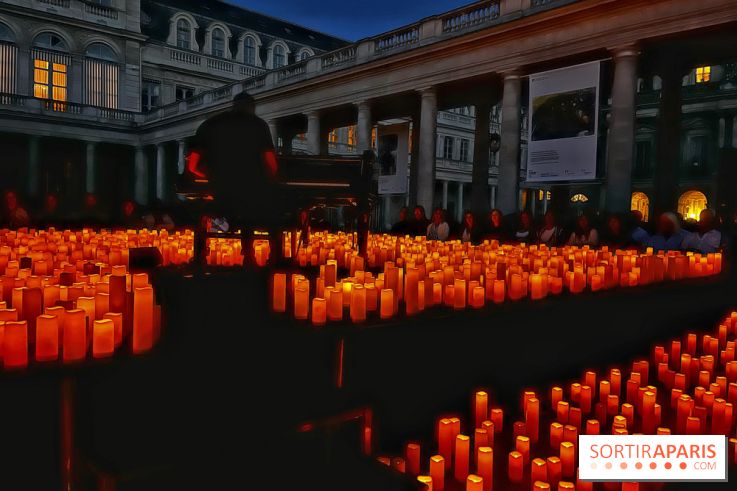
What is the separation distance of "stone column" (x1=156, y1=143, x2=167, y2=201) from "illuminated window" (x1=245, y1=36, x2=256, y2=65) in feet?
36.9

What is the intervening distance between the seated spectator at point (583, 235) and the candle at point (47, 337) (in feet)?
29.3

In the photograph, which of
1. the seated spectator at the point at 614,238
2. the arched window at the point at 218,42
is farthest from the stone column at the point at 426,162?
the arched window at the point at 218,42

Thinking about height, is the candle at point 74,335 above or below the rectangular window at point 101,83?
below

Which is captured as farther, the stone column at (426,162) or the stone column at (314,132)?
the stone column at (314,132)

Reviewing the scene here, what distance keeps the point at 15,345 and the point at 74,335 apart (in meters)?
0.21

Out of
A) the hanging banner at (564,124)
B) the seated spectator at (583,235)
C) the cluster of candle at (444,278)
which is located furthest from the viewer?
the hanging banner at (564,124)

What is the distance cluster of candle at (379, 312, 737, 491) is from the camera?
2.86 metres

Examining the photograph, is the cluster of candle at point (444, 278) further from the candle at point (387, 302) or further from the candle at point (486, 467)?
the candle at point (486, 467)

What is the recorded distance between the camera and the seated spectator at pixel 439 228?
1091 cm

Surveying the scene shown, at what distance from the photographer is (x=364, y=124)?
2108 centimetres

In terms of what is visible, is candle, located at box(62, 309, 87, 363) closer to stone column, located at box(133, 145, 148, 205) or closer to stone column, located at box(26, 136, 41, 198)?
stone column, located at box(26, 136, 41, 198)

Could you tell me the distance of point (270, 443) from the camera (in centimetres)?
257

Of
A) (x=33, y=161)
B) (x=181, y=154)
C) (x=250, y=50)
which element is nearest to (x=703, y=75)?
(x=250, y=50)

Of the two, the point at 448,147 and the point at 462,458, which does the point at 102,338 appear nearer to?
A: the point at 462,458
